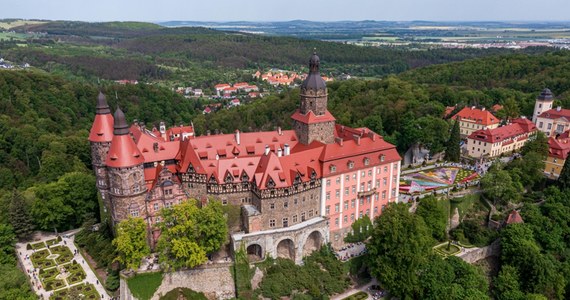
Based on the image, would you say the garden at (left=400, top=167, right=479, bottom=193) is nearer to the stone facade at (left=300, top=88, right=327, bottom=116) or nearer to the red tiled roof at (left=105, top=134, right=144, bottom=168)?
the stone facade at (left=300, top=88, right=327, bottom=116)

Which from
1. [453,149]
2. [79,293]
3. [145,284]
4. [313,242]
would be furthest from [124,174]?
[453,149]

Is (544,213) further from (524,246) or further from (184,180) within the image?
(184,180)

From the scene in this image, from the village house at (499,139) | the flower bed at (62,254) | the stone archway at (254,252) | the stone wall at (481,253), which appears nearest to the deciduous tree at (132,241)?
the stone archway at (254,252)

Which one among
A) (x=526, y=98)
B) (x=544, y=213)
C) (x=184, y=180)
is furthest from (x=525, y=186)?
(x=184, y=180)

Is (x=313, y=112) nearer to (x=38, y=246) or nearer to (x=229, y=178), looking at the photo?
(x=229, y=178)

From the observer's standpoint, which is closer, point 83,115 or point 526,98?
point 526,98

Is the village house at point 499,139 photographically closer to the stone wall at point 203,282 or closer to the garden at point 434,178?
the garden at point 434,178

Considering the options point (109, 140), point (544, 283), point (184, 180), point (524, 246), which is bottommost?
point (544, 283)
